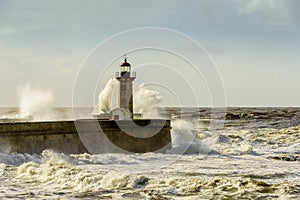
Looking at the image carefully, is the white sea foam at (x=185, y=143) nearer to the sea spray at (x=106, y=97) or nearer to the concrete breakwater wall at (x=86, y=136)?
the concrete breakwater wall at (x=86, y=136)

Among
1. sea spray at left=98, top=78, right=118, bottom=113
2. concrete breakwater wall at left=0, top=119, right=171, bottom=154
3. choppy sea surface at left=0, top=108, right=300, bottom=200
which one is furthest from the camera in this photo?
sea spray at left=98, top=78, right=118, bottom=113

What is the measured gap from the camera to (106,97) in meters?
23.5

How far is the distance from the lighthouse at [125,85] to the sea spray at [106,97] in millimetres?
2649

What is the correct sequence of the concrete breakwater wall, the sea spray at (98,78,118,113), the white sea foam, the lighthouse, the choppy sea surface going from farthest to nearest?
the sea spray at (98,78,118,113) < the lighthouse < the white sea foam < the concrete breakwater wall < the choppy sea surface

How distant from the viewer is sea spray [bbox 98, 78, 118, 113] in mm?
23391

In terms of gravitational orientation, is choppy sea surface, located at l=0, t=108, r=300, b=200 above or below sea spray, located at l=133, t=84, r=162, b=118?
below

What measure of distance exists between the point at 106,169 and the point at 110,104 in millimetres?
10897

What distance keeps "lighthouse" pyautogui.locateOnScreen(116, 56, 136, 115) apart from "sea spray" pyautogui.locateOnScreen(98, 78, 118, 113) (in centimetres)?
265

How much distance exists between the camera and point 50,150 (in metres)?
15.0

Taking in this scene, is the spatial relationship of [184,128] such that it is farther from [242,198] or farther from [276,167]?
[242,198]

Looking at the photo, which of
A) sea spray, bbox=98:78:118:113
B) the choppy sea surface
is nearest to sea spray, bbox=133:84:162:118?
sea spray, bbox=98:78:118:113

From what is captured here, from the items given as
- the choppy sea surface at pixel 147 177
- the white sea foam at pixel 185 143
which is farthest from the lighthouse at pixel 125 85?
the choppy sea surface at pixel 147 177

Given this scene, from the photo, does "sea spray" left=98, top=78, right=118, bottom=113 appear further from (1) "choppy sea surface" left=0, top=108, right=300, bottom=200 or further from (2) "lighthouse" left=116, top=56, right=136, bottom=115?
(1) "choppy sea surface" left=0, top=108, right=300, bottom=200

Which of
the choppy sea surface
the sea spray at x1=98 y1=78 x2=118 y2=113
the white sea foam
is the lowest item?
the choppy sea surface
